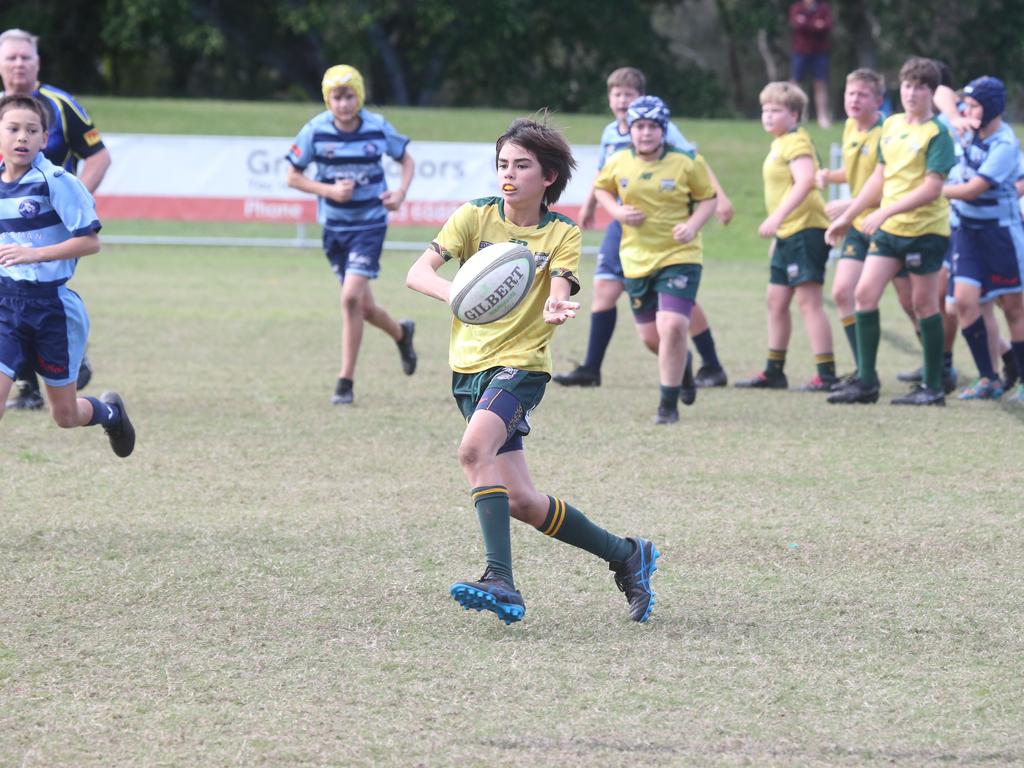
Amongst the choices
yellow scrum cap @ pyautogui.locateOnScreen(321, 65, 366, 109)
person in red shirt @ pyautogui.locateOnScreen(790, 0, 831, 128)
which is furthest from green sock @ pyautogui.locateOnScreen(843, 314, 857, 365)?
person in red shirt @ pyautogui.locateOnScreen(790, 0, 831, 128)

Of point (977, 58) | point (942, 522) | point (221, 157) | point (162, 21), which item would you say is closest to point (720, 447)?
point (942, 522)

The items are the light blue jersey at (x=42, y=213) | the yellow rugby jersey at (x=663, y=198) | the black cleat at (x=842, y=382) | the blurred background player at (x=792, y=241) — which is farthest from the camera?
the blurred background player at (x=792, y=241)

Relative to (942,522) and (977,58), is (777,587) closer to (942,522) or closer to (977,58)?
(942,522)

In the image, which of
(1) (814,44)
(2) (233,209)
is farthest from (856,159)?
(1) (814,44)

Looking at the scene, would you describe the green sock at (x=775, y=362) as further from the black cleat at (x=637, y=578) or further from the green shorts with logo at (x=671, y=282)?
the black cleat at (x=637, y=578)

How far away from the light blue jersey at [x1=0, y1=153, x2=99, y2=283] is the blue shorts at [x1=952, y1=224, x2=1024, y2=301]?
5.65 metres

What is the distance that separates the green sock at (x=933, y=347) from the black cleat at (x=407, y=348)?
3354 mm

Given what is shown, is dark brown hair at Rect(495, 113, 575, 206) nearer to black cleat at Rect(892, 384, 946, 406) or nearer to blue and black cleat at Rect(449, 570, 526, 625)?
blue and black cleat at Rect(449, 570, 526, 625)

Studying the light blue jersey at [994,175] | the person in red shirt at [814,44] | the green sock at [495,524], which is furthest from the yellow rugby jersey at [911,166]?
the person in red shirt at [814,44]

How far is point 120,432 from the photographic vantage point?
6.79 meters

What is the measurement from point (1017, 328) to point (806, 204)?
1.59m

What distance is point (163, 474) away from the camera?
22.8ft

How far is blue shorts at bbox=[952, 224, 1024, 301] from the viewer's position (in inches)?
360

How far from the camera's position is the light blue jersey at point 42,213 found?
599 cm
